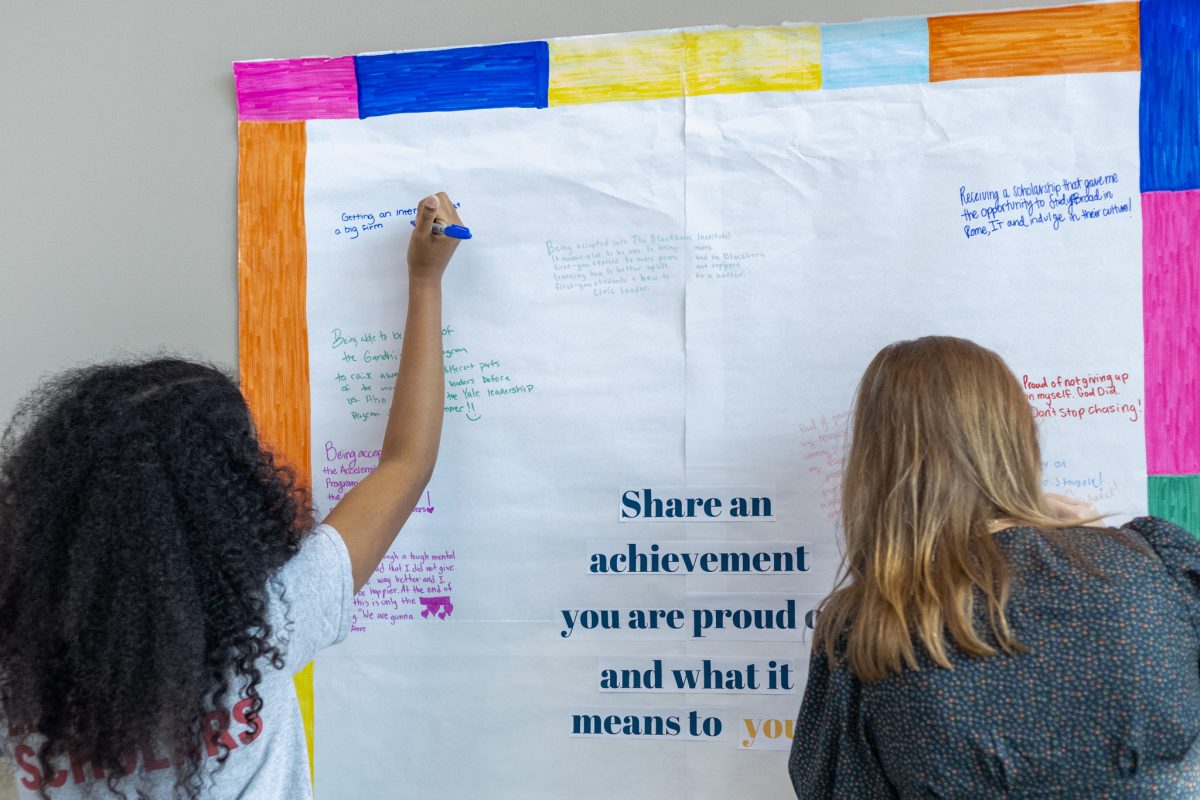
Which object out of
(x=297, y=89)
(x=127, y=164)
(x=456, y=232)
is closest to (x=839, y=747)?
(x=456, y=232)

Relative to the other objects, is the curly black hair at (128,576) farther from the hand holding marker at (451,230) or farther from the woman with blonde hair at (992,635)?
the woman with blonde hair at (992,635)

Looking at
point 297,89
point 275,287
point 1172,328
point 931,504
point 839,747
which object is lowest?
point 839,747

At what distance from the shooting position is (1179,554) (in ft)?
2.94

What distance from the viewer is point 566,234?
1.36m

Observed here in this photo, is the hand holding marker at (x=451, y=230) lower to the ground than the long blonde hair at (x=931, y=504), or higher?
higher

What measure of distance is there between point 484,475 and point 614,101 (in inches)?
22.6

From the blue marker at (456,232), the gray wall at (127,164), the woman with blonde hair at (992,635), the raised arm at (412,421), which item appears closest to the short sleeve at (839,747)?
the woman with blonde hair at (992,635)

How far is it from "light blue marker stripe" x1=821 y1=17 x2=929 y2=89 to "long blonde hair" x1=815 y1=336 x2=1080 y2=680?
1.44ft

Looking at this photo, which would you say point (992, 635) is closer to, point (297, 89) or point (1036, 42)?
point (1036, 42)

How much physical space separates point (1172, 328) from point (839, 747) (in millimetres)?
721

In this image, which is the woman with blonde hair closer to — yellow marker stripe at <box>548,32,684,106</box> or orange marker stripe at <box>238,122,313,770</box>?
yellow marker stripe at <box>548,32,684,106</box>

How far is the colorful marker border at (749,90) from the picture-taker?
1.21 meters

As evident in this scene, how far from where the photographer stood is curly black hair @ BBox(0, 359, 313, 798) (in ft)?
2.79

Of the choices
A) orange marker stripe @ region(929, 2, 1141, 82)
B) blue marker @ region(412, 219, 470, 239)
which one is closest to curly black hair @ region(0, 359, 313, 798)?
blue marker @ region(412, 219, 470, 239)
